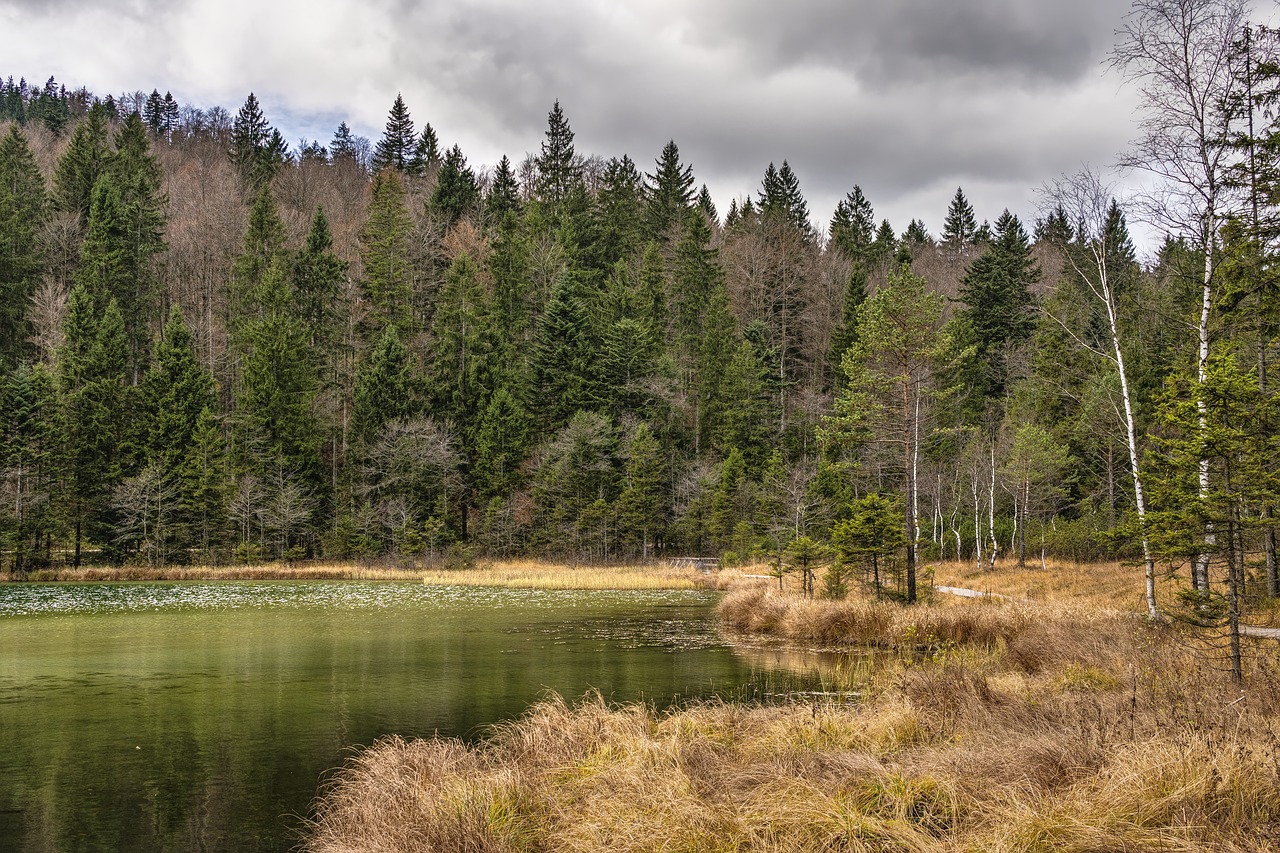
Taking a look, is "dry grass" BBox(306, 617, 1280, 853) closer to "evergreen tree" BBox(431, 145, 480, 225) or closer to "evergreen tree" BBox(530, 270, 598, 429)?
"evergreen tree" BBox(530, 270, 598, 429)

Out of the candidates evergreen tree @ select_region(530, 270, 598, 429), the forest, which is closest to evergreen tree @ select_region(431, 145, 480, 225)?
the forest

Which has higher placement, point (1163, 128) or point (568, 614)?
point (1163, 128)

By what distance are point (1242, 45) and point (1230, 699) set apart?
15342mm

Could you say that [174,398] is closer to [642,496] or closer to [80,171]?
[80,171]

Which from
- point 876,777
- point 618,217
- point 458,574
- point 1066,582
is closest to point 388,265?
point 618,217

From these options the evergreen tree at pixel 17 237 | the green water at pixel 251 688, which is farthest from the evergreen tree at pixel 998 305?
the evergreen tree at pixel 17 237

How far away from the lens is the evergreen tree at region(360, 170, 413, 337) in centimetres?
6856

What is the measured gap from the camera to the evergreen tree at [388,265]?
Answer: 6856 cm

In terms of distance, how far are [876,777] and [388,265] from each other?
6793cm

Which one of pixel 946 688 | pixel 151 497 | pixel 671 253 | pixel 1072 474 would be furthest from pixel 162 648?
pixel 671 253

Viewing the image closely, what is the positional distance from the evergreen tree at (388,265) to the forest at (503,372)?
0.82 feet

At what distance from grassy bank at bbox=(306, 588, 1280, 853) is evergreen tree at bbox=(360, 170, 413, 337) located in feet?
200

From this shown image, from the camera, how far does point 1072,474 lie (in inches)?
1901

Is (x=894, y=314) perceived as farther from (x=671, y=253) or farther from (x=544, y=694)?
(x=671, y=253)
